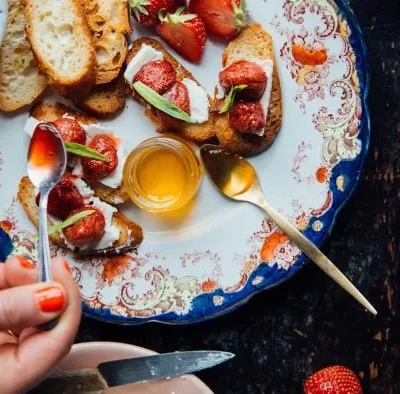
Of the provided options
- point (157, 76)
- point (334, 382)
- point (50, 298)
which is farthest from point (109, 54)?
point (334, 382)

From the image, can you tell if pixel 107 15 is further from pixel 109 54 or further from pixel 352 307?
pixel 352 307

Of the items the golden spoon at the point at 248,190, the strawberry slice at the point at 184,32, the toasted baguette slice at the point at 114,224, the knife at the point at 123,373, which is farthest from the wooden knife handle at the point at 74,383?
the strawberry slice at the point at 184,32

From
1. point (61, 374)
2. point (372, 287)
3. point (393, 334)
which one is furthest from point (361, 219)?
point (61, 374)

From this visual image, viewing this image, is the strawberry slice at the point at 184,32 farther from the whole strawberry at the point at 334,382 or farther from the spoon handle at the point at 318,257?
the whole strawberry at the point at 334,382

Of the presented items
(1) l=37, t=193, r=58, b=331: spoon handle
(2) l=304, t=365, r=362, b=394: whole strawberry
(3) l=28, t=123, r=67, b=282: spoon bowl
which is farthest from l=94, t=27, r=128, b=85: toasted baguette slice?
(2) l=304, t=365, r=362, b=394: whole strawberry

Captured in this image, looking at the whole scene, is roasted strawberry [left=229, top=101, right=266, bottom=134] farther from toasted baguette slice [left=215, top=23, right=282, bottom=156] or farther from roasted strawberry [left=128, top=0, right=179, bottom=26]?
roasted strawberry [left=128, top=0, right=179, bottom=26]

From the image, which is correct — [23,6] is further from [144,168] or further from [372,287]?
[372,287]
